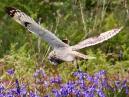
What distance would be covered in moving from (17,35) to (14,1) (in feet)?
2.84

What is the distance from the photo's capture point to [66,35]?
6.93 metres

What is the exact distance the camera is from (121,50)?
6.65m

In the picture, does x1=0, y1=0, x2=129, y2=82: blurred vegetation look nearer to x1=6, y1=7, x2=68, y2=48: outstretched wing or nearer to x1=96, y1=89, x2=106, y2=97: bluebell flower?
x1=96, y1=89, x2=106, y2=97: bluebell flower

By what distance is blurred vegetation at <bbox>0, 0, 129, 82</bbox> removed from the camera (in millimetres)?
5770

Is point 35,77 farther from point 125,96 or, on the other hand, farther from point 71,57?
point 71,57

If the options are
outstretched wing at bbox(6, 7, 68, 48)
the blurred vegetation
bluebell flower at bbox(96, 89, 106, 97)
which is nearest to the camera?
outstretched wing at bbox(6, 7, 68, 48)

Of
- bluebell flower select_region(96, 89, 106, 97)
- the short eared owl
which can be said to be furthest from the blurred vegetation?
the short eared owl

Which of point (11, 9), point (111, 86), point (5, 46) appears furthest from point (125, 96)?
point (5, 46)

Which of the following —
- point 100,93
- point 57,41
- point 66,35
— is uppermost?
point 66,35

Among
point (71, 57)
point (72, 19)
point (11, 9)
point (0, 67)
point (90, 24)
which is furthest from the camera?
point (72, 19)

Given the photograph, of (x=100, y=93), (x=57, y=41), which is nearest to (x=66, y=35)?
(x=100, y=93)

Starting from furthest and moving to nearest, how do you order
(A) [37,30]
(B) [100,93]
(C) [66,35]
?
(C) [66,35] < (B) [100,93] < (A) [37,30]

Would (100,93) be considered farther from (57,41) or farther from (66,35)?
(66,35)

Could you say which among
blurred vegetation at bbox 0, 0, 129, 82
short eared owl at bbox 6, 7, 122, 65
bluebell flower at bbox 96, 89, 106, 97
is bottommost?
bluebell flower at bbox 96, 89, 106, 97
